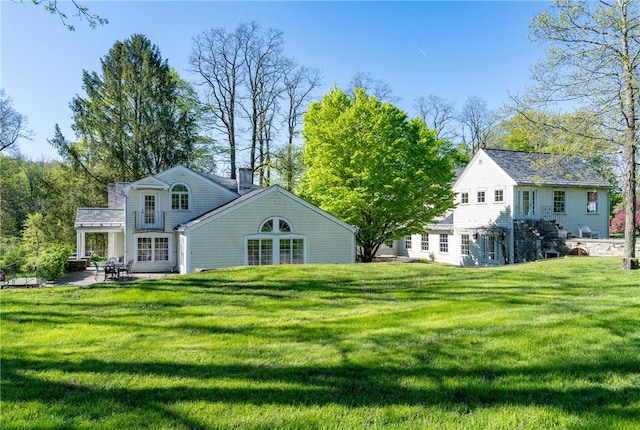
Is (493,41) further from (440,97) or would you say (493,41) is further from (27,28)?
(440,97)

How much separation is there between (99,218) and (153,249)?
16.6 ft

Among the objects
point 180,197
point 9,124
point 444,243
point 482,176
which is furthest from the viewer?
point 9,124

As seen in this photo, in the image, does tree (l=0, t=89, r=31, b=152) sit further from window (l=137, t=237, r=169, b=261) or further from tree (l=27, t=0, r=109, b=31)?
tree (l=27, t=0, r=109, b=31)

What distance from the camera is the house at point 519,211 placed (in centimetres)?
2200

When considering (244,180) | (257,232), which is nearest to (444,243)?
(244,180)

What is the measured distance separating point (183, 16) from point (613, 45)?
1398cm

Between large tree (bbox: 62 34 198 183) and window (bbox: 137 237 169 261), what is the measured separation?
11568 mm

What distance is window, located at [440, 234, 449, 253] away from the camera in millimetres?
26555

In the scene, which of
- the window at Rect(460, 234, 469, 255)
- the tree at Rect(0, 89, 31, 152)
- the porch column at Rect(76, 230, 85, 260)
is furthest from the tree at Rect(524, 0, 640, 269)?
the tree at Rect(0, 89, 31, 152)

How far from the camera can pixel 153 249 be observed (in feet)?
68.7

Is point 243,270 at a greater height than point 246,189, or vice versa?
point 246,189

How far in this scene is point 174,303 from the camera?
25.3 feet

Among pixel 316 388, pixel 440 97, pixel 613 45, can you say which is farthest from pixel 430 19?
pixel 440 97

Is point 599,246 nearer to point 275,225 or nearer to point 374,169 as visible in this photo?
point 374,169
